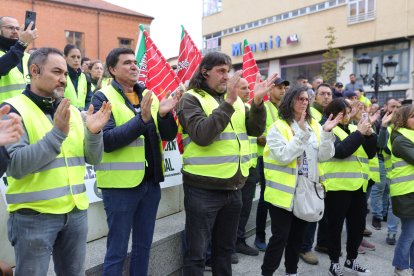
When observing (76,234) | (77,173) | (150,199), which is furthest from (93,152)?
(150,199)

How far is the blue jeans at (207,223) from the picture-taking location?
10.5ft

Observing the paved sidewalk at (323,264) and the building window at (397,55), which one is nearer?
the paved sidewalk at (323,264)

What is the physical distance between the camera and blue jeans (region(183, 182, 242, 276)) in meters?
3.19

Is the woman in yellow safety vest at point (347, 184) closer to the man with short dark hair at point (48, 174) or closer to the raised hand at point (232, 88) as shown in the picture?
the raised hand at point (232, 88)

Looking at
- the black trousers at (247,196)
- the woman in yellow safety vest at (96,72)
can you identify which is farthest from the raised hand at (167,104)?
the woman in yellow safety vest at (96,72)

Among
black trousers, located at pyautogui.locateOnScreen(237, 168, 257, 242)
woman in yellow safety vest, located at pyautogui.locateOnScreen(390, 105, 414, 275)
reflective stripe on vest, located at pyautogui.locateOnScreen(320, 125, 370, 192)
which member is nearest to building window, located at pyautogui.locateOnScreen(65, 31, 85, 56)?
black trousers, located at pyautogui.locateOnScreen(237, 168, 257, 242)

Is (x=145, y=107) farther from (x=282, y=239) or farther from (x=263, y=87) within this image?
(x=282, y=239)

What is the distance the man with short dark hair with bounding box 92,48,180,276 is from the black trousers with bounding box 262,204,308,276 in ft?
4.00

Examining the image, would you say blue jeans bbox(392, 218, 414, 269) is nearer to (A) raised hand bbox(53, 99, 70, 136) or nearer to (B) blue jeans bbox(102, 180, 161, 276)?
(B) blue jeans bbox(102, 180, 161, 276)

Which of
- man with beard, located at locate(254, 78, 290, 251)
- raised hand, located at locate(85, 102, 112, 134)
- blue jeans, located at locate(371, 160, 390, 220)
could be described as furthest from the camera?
blue jeans, located at locate(371, 160, 390, 220)

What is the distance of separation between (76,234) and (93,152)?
0.55 metres

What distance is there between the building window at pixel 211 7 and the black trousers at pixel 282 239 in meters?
35.5

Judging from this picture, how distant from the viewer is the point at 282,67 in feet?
103

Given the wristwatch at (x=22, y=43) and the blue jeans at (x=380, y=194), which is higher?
the wristwatch at (x=22, y=43)
